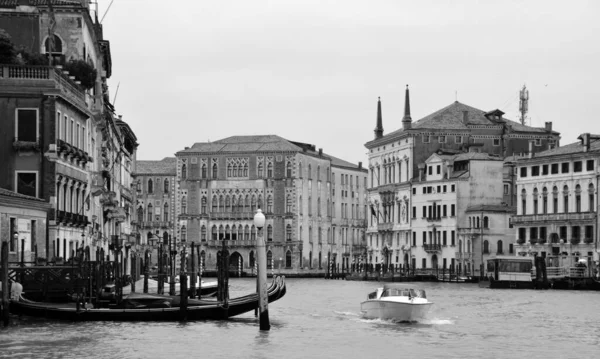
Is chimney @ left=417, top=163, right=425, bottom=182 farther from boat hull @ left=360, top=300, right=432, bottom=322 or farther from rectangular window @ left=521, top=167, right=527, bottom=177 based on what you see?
boat hull @ left=360, top=300, right=432, bottom=322

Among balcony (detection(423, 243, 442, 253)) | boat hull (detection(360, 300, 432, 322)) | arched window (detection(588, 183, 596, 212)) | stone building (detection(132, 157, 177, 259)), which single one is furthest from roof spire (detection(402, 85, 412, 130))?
boat hull (detection(360, 300, 432, 322))

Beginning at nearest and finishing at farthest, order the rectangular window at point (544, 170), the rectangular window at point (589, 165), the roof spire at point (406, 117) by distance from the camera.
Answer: the rectangular window at point (589, 165) < the rectangular window at point (544, 170) < the roof spire at point (406, 117)

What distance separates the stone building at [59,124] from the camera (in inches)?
1569

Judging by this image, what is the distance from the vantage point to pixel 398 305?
133 feet

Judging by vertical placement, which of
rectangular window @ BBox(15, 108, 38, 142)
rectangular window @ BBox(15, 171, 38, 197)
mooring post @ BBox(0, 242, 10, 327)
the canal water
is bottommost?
the canal water

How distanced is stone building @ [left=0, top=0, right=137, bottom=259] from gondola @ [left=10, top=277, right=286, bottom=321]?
14.6ft

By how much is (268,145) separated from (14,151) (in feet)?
272

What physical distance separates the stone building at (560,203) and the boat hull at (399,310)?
144 feet

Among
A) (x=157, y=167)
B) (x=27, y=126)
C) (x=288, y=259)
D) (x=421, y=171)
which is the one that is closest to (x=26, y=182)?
(x=27, y=126)

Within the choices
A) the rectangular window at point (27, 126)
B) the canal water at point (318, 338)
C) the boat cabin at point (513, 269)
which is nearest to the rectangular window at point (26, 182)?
the rectangular window at point (27, 126)

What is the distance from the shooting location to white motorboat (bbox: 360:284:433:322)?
134 ft

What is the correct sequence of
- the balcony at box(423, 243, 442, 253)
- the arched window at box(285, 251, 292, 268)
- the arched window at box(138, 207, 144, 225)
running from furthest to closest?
the arched window at box(138, 207, 144, 225), the arched window at box(285, 251, 292, 268), the balcony at box(423, 243, 442, 253)

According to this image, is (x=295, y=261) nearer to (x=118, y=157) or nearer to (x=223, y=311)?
(x=118, y=157)

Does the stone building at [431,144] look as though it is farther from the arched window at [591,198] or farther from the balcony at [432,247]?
the arched window at [591,198]
